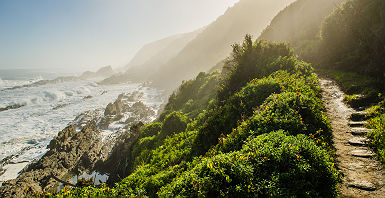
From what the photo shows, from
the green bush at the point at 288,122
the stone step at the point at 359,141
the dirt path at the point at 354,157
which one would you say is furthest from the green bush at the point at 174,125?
the stone step at the point at 359,141

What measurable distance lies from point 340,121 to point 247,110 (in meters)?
4.21

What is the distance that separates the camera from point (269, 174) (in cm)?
494

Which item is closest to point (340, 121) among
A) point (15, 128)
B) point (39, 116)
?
point (15, 128)

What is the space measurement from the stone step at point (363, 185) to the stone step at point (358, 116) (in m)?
4.24

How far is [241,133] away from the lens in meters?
7.52

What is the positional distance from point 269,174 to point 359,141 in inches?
174

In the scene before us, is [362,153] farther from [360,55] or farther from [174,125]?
[174,125]

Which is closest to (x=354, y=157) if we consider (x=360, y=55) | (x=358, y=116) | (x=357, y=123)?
(x=357, y=123)

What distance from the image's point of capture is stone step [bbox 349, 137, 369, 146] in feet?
20.7

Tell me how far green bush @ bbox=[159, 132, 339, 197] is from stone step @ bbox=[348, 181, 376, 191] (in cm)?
40

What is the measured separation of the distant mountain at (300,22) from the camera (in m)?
28.7

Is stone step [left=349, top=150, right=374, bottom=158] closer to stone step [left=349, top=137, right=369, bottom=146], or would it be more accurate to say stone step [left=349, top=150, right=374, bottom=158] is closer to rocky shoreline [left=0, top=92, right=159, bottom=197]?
stone step [left=349, top=137, right=369, bottom=146]

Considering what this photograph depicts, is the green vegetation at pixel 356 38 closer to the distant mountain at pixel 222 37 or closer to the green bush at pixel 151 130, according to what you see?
the green bush at pixel 151 130

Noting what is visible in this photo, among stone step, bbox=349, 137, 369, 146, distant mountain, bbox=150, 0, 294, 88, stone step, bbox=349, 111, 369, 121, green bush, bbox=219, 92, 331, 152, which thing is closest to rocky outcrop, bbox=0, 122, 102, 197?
green bush, bbox=219, 92, 331, 152
